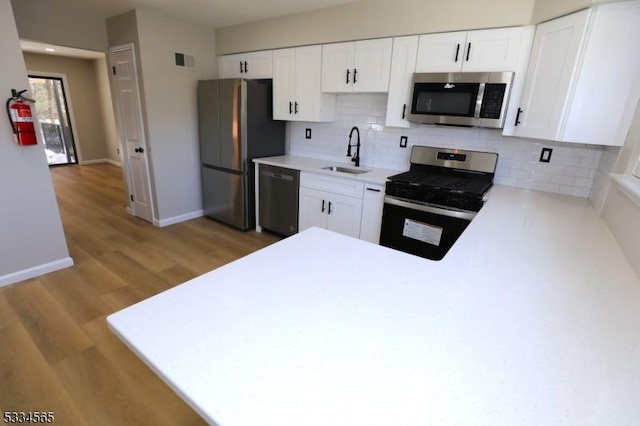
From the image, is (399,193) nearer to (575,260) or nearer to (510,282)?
(575,260)

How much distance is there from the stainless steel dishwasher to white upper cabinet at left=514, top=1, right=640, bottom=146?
7.10 feet

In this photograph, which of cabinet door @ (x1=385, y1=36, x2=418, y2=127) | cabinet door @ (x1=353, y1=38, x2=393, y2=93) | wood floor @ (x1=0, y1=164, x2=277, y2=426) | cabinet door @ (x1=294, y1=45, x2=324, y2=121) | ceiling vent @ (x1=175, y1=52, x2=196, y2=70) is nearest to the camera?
wood floor @ (x1=0, y1=164, x2=277, y2=426)

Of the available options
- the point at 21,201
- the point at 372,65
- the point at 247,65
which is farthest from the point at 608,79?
the point at 21,201

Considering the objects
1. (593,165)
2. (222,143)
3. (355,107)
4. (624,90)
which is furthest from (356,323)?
(222,143)

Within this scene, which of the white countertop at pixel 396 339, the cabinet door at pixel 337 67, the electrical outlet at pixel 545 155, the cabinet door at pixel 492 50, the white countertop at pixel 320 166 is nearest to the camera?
the white countertop at pixel 396 339

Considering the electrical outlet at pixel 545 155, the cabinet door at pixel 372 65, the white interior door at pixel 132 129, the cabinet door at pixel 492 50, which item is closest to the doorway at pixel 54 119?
the white interior door at pixel 132 129

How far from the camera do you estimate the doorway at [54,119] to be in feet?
22.0

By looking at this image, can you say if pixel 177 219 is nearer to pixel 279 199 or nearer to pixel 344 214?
pixel 279 199

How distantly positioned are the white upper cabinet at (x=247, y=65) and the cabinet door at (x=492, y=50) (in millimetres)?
2079

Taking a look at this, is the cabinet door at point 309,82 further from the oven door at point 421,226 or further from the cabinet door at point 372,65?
the oven door at point 421,226

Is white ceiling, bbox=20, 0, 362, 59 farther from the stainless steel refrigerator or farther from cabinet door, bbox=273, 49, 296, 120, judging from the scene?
the stainless steel refrigerator

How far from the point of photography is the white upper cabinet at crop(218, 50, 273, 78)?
354cm

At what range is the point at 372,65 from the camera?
2834 millimetres

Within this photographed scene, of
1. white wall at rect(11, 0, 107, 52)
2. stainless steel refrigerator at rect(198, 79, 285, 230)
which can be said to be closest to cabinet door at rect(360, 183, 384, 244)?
stainless steel refrigerator at rect(198, 79, 285, 230)
